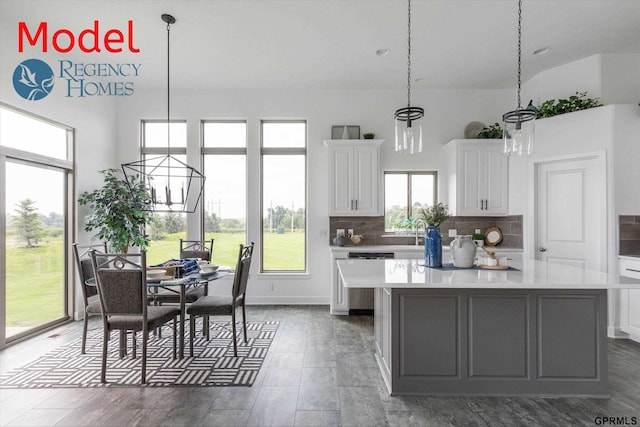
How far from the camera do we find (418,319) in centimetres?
242

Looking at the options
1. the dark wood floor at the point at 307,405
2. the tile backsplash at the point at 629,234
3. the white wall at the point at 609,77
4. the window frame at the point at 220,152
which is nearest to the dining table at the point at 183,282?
the dark wood floor at the point at 307,405

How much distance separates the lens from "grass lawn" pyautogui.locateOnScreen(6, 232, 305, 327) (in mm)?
3529

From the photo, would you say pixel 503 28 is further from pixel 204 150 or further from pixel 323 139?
pixel 204 150

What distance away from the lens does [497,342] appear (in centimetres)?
242

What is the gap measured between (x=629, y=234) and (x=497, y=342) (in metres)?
2.66

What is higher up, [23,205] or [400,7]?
[400,7]

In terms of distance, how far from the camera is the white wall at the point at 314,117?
5016 millimetres

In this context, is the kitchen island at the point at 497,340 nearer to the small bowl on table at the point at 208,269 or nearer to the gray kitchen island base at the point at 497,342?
the gray kitchen island base at the point at 497,342

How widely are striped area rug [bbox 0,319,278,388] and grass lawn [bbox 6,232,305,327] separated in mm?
742

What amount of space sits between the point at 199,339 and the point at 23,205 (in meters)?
2.44

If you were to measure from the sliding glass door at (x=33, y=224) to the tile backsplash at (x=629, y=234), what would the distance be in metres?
6.67

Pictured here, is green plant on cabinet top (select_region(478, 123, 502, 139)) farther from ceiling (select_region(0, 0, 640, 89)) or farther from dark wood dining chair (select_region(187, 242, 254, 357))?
dark wood dining chair (select_region(187, 242, 254, 357))

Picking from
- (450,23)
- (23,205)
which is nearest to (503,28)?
(450,23)

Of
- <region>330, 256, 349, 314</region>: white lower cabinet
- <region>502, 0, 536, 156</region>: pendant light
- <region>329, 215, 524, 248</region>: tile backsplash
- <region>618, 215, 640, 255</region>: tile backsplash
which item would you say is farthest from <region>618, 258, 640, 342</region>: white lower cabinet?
<region>330, 256, 349, 314</region>: white lower cabinet
